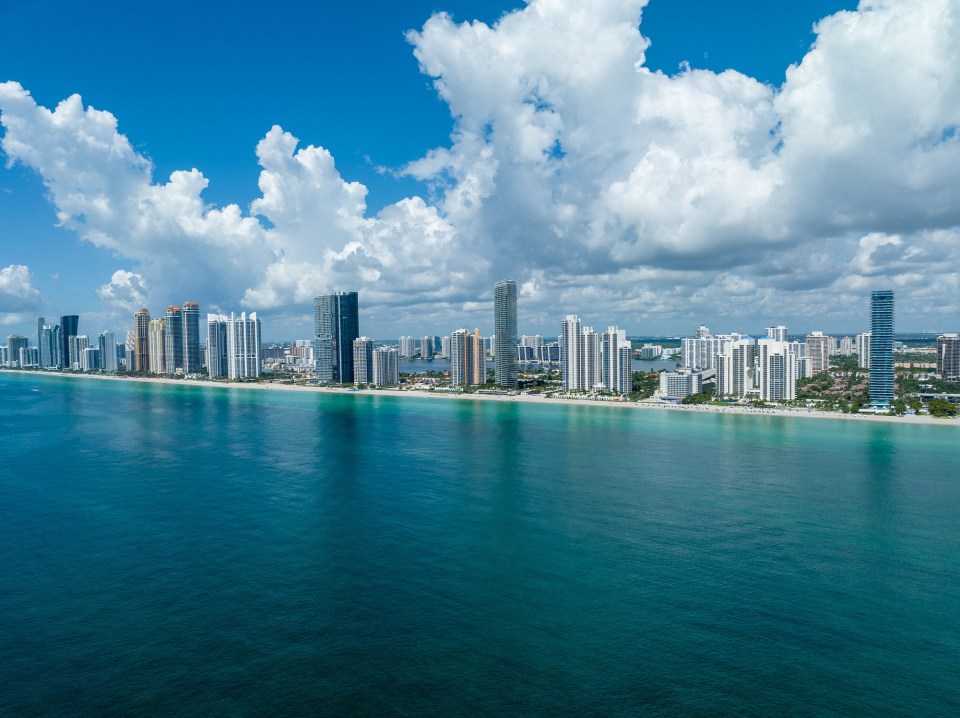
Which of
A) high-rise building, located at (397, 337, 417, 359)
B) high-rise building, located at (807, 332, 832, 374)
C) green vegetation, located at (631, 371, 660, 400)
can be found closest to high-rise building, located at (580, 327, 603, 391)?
green vegetation, located at (631, 371, 660, 400)

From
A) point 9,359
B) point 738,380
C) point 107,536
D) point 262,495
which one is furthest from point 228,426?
point 9,359

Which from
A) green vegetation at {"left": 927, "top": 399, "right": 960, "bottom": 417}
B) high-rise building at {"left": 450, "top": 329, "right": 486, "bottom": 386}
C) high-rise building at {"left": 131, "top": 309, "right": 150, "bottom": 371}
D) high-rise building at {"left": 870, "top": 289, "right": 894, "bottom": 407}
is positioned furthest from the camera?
high-rise building at {"left": 131, "top": 309, "right": 150, "bottom": 371}

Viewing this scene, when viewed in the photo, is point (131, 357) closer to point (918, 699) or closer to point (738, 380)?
point (738, 380)

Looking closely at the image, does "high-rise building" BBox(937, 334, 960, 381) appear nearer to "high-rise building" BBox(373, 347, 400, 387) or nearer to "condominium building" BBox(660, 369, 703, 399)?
"condominium building" BBox(660, 369, 703, 399)

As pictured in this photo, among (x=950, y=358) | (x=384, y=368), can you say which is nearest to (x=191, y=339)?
(x=384, y=368)

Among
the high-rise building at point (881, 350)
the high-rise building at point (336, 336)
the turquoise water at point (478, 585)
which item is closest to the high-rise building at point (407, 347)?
the high-rise building at point (336, 336)
